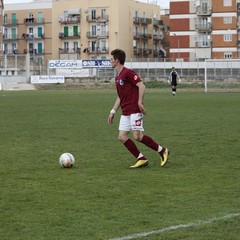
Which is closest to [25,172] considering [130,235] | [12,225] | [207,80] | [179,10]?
[12,225]

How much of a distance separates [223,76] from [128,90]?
166 ft

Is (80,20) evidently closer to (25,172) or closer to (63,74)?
(63,74)

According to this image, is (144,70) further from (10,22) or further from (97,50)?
(10,22)

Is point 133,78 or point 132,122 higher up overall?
point 133,78

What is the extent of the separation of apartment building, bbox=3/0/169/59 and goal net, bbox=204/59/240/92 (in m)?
47.7

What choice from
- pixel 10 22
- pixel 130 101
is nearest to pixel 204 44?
pixel 10 22

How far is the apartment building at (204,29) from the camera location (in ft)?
320

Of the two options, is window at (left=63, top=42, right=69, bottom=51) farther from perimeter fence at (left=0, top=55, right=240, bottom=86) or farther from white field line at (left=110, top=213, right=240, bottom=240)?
white field line at (left=110, top=213, right=240, bottom=240)

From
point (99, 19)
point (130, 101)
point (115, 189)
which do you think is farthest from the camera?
point (99, 19)

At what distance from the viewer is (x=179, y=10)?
99.4m

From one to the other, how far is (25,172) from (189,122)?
39.5 ft

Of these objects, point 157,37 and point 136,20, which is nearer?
point 136,20

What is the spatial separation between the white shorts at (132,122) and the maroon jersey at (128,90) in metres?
0.08

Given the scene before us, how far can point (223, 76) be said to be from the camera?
202ft
